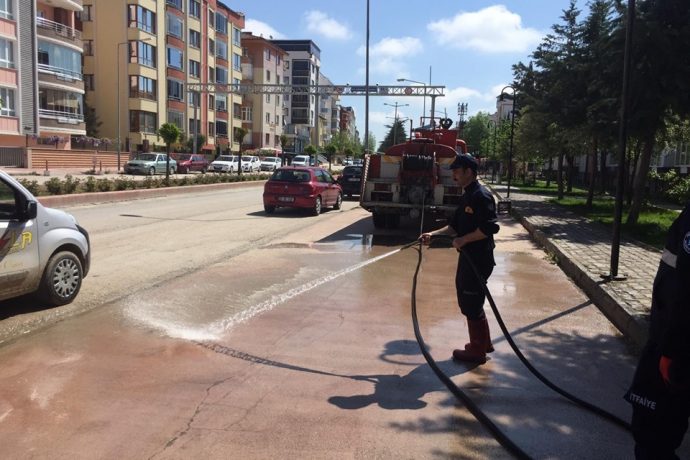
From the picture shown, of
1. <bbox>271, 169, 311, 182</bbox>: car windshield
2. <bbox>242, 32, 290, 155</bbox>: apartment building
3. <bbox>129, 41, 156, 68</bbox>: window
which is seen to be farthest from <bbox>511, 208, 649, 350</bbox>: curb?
<bbox>242, 32, 290, 155</bbox>: apartment building

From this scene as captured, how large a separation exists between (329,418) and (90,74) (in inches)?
2334

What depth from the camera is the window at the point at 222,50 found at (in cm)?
7306

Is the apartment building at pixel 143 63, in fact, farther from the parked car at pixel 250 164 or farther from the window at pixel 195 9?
the parked car at pixel 250 164

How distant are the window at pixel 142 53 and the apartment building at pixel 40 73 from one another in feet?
22.1

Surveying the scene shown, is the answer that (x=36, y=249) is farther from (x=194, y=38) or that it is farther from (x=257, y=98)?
(x=257, y=98)

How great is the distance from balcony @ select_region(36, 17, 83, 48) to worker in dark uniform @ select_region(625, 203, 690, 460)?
4997 cm

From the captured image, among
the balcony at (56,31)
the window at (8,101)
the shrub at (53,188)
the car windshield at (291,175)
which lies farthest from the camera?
the balcony at (56,31)

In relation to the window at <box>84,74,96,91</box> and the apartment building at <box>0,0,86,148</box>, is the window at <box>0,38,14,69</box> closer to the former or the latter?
the apartment building at <box>0,0,86,148</box>

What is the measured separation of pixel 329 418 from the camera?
4.05 metres

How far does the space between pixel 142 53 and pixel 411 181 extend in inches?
1949

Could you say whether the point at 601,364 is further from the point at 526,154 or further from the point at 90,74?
the point at 90,74

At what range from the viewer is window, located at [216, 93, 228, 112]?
73.4m

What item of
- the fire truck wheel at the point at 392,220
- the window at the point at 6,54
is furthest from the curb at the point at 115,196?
the window at the point at 6,54

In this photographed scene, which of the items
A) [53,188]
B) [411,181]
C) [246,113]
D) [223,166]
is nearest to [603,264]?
[411,181]
